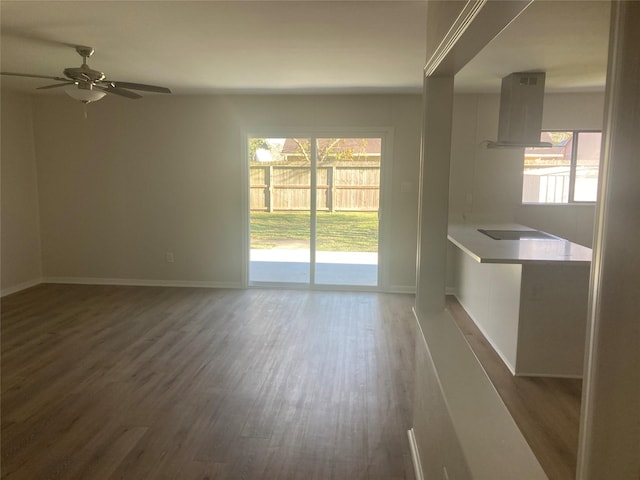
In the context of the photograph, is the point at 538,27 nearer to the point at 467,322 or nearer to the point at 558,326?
the point at 558,326

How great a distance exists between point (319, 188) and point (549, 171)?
107 inches

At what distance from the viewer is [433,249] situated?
7.76 ft

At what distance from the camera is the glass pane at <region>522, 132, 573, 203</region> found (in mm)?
5207

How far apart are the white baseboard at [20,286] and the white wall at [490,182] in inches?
212

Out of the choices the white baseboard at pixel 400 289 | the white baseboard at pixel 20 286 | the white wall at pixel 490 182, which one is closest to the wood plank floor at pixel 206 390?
the white baseboard at pixel 20 286

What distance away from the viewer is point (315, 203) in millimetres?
5688

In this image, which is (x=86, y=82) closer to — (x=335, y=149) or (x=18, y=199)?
(x=335, y=149)

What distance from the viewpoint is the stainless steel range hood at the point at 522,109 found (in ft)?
13.6

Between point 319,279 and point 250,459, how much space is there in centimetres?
356

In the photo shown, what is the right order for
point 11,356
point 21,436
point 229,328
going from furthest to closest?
→ point 229,328, point 11,356, point 21,436

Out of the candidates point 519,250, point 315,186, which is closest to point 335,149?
point 315,186

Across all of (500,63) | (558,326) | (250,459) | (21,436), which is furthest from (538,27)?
(21,436)

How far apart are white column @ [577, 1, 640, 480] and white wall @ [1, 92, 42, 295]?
628cm

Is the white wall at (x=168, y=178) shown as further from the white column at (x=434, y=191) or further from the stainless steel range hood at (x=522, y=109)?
the white column at (x=434, y=191)
